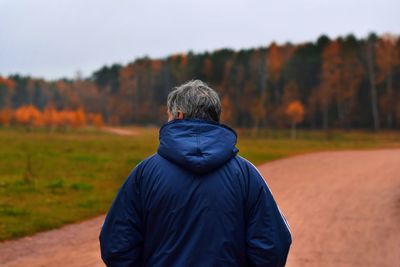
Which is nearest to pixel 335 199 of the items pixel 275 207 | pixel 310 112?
pixel 275 207

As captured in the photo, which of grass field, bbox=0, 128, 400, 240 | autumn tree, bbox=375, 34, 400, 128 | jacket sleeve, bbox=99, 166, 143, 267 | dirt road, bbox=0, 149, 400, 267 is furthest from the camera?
autumn tree, bbox=375, 34, 400, 128

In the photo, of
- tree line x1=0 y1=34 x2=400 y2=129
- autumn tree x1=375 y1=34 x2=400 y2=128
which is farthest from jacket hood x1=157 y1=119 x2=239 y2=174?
autumn tree x1=375 y1=34 x2=400 y2=128

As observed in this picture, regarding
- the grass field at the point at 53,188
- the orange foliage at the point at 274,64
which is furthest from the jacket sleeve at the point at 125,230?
the orange foliage at the point at 274,64

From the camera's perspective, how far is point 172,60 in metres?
100

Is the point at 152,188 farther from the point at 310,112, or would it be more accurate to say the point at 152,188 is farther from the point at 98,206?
the point at 310,112

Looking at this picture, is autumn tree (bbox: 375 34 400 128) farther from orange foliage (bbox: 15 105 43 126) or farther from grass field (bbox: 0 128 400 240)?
orange foliage (bbox: 15 105 43 126)

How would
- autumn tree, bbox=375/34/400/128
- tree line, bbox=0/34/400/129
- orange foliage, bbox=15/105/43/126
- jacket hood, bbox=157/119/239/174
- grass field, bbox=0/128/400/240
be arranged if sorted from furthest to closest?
orange foliage, bbox=15/105/43/126
tree line, bbox=0/34/400/129
autumn tree, bbox=375/34/400/128
grass field, bbox=0/128/400/240
jacket hood, bbox=157/119/239/174

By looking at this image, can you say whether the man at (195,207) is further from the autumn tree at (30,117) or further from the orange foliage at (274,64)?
the autumn tree at (30,117)

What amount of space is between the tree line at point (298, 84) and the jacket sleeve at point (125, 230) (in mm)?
47284

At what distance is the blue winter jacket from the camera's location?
7.08 feet

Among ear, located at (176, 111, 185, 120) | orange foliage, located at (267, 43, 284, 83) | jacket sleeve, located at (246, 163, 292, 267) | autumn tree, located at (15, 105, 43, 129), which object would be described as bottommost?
autumn tree, located at (15, 105, 43, 129)

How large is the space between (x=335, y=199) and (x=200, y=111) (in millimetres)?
9940

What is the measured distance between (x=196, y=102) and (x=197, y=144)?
25 cm

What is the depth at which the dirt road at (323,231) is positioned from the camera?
6.73m
